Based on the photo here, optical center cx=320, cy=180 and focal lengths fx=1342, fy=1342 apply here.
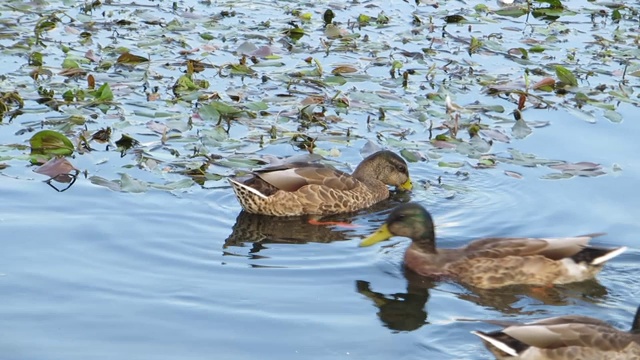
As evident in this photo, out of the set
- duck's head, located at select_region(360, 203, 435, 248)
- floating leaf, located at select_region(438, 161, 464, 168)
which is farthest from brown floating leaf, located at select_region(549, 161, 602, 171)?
duck's head, located at select_region(360, 203, 435, 248)

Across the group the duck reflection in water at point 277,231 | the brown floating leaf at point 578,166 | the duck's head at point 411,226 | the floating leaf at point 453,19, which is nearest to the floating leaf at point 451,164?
the brown floating leaf at point 578,166

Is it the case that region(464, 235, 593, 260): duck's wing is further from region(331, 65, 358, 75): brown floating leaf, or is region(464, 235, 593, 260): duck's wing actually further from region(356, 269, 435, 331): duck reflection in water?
region(331, 65, 358, 75): brown floating leaf

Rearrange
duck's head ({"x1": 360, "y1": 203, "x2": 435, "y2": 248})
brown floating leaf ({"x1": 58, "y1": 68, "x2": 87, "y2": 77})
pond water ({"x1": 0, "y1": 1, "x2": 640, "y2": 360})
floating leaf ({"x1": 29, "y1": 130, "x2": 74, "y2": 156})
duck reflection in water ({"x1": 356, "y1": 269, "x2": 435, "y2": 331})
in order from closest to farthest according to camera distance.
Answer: pond water ({"x1": 0, "y1": 1, "x2": 640, "y2": 360})
duck reflection in water ({"x1": 356, "y1": 269, "x2": 435, "y2": 331})
duck's head ({"x1": 360, "y1": 203, "x2": 435, "y2": 248})
floating leaf ({"x1": 29, "y1": 130, "x2": 74, "y2": 156})
brown floating leaf ({"x1": 58, "y1": 68, "x2": 87, "y2": 77})

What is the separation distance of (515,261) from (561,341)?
6.21ft

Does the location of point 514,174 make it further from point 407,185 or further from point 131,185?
point 131,185

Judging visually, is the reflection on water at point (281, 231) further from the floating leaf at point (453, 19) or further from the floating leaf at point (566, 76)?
the floating leaf at point (453, 19)

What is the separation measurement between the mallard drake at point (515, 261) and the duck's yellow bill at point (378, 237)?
250mm

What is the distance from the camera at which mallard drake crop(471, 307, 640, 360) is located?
753 centimetres

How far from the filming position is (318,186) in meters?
11.0

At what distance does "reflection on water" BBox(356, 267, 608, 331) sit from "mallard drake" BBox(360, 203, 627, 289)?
0.07m

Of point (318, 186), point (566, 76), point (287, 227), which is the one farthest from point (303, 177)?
point (566, 76)

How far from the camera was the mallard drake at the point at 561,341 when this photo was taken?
296 inches

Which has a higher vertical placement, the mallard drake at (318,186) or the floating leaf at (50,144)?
the floating leaf at (50,144)

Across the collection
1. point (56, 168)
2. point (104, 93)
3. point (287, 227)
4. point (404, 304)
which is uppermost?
point (104, 93)
